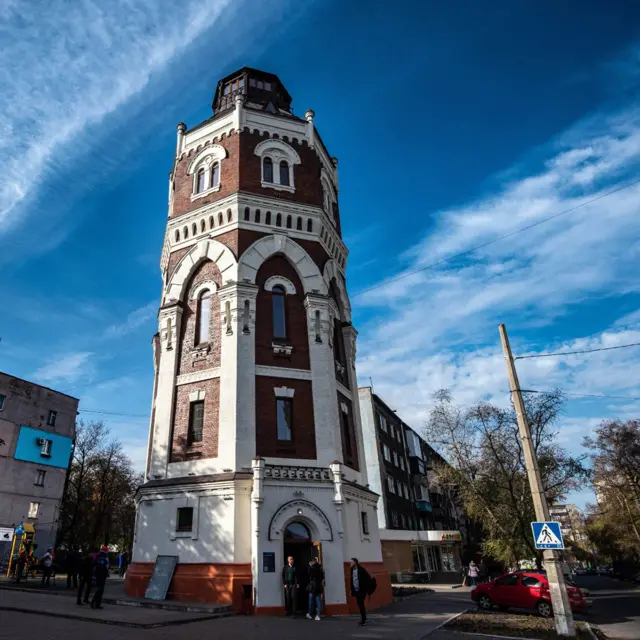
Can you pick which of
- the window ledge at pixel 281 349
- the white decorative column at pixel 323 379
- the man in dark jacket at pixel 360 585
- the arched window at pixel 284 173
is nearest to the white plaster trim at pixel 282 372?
the white decorative column at pixel 323 379

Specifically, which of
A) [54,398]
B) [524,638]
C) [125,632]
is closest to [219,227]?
[125,632]

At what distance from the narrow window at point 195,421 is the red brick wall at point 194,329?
5.13 feet

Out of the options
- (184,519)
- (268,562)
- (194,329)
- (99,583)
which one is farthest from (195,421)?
(99,583)

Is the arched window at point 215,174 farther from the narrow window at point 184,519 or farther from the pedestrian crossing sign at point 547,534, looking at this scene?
the pedestrian crossing sign at point 547,534

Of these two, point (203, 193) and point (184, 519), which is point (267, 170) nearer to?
point (203, 193)

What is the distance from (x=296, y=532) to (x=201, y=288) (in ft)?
37.5

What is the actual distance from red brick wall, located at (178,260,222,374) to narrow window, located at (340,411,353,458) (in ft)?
Answer: 20.2

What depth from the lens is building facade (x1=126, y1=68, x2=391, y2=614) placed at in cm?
1762

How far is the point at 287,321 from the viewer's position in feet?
74.0

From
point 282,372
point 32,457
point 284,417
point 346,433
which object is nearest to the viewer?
point 284,417

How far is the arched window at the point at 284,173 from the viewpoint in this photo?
25516mm

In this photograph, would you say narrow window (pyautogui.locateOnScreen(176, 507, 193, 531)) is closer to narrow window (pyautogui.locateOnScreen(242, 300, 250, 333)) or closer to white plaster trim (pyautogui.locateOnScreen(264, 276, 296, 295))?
narrow window (pyautogui.locateOnScreen(242, 300, 250, 333))

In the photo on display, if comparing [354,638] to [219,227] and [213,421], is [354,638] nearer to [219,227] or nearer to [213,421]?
[213,421]

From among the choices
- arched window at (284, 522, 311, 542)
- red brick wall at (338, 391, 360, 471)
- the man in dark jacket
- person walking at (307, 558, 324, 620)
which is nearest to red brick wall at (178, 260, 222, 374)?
red brick wall at (338, 391, 360, 471)
